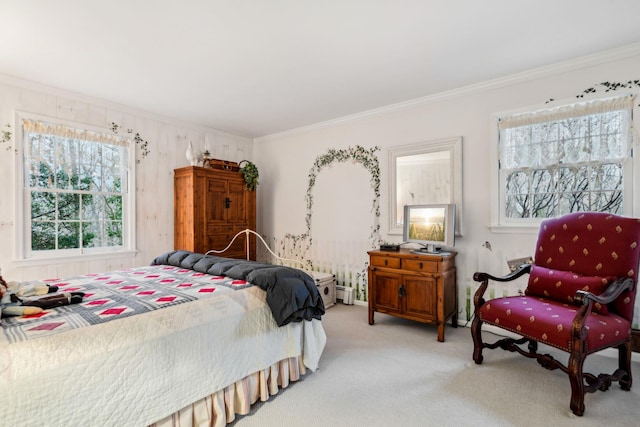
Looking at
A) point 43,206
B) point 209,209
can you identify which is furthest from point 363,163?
point 43,206

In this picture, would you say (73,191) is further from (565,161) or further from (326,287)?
(565,161)

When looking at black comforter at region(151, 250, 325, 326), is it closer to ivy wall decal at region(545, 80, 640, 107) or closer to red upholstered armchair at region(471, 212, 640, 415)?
red upholstered armchair at region(471, 212, 640, 415)

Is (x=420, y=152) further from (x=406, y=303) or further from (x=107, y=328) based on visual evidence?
(x=107, y=328)

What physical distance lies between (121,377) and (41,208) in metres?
2.84

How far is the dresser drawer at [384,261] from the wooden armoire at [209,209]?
2.06 meters

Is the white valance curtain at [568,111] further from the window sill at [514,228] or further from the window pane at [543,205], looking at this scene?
the window sill at [514,228]

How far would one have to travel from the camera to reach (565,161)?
2.84m

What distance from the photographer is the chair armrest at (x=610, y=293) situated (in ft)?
6.13

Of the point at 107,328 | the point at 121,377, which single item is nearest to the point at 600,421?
the point at 121,377

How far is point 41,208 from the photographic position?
3.21m

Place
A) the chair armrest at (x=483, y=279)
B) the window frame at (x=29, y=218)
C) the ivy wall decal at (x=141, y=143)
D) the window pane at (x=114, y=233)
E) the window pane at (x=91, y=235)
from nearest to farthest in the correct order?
the chair armrest at (x=483, y=279)
the window frame at (x=29, y=218)
the window pane at (x=91, y=235)
the window pane at (x=114, y=233)
the ivy wall decal at (x=141, y=143)

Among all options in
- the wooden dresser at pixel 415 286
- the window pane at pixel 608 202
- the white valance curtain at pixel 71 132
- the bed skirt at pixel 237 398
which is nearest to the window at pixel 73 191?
the white valance curtain at pixel 71 132

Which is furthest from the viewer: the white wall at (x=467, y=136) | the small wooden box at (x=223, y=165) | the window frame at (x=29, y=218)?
the small wooden box at (x=223, y=165)

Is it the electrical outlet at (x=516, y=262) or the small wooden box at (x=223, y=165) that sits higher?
the small wooden box at (x=223, y=165)
